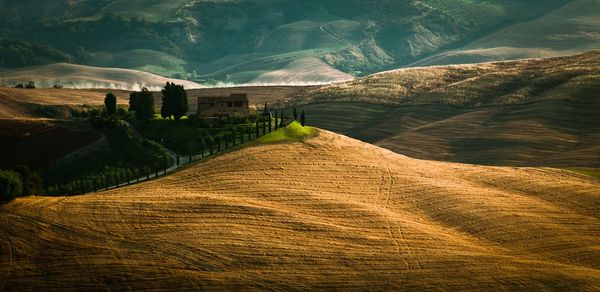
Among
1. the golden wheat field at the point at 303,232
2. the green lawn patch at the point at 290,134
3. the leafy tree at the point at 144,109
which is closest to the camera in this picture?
the golden wheat field at the point at 303,232

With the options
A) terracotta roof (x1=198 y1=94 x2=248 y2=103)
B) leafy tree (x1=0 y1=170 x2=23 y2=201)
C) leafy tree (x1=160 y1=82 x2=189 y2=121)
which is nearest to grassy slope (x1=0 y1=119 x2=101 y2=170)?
leafy tree (x1=160 y1=82 x2=189 y2=121)

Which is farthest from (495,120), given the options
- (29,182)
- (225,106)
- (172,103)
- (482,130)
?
(29,182)

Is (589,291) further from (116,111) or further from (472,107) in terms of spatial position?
(472,107)

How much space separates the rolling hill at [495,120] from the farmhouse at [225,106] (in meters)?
32.7

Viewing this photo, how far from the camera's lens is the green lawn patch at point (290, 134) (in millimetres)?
114375

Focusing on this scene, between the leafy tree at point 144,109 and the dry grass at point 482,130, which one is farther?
the dry grass at point 482,130

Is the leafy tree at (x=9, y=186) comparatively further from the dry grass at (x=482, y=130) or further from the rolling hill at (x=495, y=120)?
the rolling hill at (x=495, y=120)

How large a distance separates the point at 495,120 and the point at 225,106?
59756 millimetres

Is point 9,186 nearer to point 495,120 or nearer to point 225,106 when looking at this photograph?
point 225,106

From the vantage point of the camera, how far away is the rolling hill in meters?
143

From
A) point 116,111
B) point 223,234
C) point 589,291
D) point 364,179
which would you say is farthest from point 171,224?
point 116,111

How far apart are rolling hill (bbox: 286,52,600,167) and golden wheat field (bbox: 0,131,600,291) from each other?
35729 millimetres

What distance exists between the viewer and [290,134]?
4604 inches

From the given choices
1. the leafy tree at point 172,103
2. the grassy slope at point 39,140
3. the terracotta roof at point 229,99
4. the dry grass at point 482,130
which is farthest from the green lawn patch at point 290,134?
the dry grass at point 482,130
